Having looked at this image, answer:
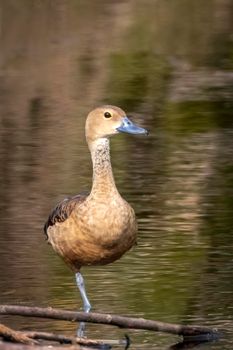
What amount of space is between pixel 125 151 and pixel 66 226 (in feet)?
23.0

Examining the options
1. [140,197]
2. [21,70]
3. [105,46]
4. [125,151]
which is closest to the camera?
[140,197]

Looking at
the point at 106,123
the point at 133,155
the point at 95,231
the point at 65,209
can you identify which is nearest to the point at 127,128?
the point at 106,123

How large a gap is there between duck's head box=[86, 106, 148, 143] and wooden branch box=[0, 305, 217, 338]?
1.61 m

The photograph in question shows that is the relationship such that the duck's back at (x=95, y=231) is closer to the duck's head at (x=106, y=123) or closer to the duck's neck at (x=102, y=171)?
the duck's neck at (x=102, y=171)

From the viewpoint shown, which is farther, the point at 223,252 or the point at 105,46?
the point at 105,46

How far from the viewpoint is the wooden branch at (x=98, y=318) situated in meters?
7.71

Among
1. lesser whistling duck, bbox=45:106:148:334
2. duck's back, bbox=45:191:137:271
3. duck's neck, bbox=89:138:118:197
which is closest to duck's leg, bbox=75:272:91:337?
lesser whistling duck, bbox=45:106:148:334

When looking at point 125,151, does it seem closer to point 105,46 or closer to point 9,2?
point 105,46

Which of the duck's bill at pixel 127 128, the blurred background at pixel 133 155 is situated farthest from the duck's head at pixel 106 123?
the blurred background at pixel 133 155

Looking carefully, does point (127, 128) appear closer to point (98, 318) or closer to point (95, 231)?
point (95, 231)

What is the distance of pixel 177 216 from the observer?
12273mm

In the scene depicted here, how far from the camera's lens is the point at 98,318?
7.84 meters

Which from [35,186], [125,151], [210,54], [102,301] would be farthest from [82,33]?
[102,301]

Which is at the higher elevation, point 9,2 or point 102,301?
point 9,2
